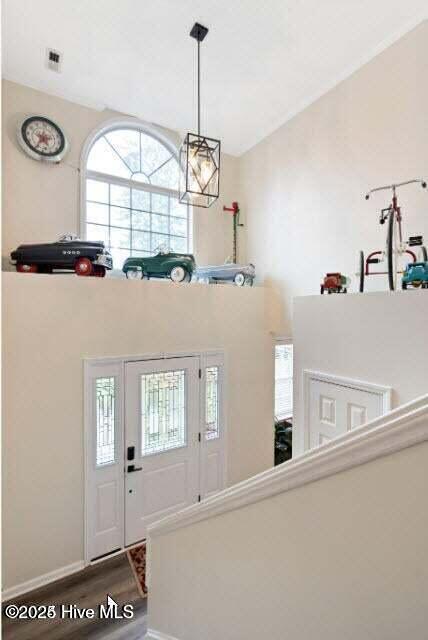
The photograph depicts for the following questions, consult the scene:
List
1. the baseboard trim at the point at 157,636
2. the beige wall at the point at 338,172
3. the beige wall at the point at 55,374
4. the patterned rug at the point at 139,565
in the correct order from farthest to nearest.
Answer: the beige wall at the point at 338,172, the patterned rug at the point at 139,565, the beige wall at the point at 55,374, the baseboard trim at the point at 157,636

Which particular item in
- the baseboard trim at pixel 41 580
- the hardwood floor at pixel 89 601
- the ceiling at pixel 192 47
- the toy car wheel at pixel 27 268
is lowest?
the hardwood floor at pixel 89 601

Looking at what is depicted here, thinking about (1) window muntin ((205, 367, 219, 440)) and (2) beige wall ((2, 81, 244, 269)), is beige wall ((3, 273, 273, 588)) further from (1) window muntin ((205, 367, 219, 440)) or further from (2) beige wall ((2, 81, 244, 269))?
(2) beige wall ((2, 81, 244, 269))

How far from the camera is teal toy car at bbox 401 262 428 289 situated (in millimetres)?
2201

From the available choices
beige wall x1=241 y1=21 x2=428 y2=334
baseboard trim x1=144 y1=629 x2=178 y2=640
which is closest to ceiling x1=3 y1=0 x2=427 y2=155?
beige wall x1=241 y1=21 x2=428 y2=334

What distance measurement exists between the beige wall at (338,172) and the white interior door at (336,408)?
166 cm

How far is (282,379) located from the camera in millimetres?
5195

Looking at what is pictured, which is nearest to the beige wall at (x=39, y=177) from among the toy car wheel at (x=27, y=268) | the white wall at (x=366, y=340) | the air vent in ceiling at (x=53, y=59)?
the air vent in ceiling at (x=53, y=59)

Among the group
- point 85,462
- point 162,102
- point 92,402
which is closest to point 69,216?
point 162,102

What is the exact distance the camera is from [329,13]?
3.22 m

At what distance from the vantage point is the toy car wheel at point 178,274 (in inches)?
155

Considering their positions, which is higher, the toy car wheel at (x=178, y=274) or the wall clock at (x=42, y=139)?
the wall clock at (x=42, y=139)

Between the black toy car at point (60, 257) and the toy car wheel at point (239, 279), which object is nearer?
the black toy car at point (60, 257)

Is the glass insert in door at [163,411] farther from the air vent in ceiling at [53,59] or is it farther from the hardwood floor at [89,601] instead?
the air vent in ceiling at [53,59]

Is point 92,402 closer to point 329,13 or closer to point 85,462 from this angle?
point 85,462
